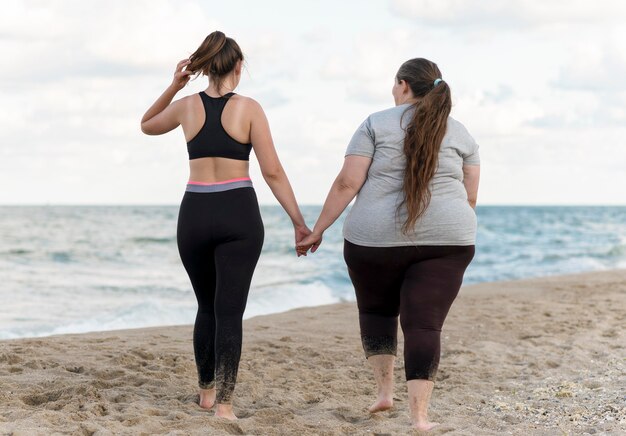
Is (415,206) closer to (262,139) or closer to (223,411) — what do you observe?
(262,139)

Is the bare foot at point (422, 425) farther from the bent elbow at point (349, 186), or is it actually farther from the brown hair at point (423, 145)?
the bent elbow at point (349, 186)

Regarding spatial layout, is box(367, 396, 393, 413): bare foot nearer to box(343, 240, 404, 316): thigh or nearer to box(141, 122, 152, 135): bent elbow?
box(343, 240, 404, 316): thigh

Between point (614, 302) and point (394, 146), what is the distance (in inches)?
288

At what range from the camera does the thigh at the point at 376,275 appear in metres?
3.92

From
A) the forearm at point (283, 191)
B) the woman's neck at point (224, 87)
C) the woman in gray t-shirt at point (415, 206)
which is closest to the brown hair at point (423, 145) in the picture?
the woman in gray t-shirt at point (415, 206)

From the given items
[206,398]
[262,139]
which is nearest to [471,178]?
[262,139]

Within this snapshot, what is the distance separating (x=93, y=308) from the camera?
12555mm

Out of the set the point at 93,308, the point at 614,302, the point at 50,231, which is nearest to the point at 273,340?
the point at 614,302

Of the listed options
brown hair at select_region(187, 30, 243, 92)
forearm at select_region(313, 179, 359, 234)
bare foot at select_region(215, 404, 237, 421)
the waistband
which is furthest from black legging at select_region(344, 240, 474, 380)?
brown hair at select_region(187, 30, 243, 92)

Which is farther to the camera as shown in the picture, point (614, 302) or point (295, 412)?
point (614, 302)

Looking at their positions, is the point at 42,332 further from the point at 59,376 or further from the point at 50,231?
the point at 50,231

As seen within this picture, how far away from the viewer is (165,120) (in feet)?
13.9

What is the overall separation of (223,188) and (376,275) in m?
0.90

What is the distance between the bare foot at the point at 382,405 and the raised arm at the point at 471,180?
1.24m
